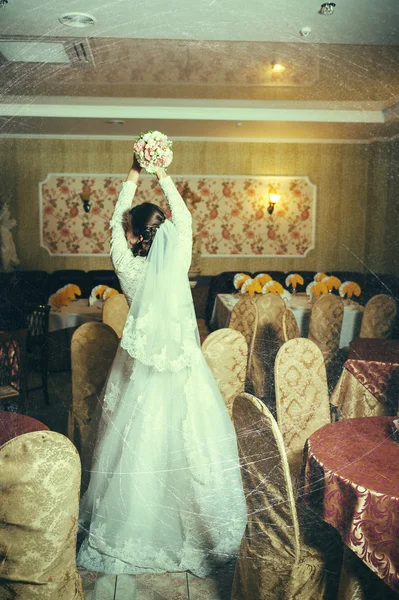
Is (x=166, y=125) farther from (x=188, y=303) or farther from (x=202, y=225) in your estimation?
(x=188, y=303)

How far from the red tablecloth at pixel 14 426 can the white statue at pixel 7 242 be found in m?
4.58

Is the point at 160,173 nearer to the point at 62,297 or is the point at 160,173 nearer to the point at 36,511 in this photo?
the point at 36,511

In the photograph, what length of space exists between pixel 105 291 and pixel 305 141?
4.09 m

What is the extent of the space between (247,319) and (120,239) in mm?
1505

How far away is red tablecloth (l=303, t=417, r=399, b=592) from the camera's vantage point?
136cm

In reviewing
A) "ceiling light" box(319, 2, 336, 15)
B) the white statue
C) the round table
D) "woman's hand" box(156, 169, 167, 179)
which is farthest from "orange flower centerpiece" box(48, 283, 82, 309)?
"ceiling light" box(319, 2, 336, 15)

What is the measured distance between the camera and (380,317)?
132 inches

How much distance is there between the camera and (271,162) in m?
7.02

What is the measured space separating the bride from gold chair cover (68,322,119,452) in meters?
0.27

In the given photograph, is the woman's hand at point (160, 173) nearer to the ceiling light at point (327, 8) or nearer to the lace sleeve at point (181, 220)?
the lace sleeve at point (181, 220)

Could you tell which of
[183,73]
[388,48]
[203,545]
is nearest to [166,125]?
[183,73]

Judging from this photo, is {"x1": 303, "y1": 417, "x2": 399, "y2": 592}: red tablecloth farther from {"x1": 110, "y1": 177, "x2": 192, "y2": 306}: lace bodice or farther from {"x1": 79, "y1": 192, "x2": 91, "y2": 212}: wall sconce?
{"x1": 79, "y1": 192, "x2": 91, "y2": 212}: wall sconce

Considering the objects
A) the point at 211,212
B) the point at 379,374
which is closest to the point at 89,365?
the point at 379,374

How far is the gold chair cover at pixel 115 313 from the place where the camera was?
3.18m
